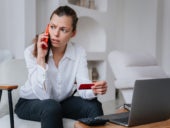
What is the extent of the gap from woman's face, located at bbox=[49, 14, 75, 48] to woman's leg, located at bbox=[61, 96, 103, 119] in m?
0.35

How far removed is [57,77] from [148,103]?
72cm

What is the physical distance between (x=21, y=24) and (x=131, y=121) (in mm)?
2161

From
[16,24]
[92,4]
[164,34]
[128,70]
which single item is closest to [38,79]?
[128,70]

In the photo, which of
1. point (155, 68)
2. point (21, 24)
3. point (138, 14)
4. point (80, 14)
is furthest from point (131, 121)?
point (138, 14)

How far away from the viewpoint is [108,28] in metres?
4.28

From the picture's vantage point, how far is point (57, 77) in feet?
5.44

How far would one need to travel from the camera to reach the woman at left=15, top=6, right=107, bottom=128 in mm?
1492

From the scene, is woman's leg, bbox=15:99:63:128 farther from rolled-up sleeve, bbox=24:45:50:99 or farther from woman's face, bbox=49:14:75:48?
woman's face, bbox=49:14:75:48

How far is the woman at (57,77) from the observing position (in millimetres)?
1492

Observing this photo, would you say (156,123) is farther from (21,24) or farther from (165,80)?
(21,24)

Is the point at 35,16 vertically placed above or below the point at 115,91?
above

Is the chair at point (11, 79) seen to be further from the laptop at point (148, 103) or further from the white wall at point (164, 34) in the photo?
the white wall at point (164, 34)

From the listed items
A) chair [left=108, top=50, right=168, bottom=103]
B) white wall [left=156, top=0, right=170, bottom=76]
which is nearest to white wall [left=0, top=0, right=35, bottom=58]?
chair [left=108, top=50, right=168, bottom=103]

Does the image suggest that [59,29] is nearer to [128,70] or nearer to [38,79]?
[38,79]
